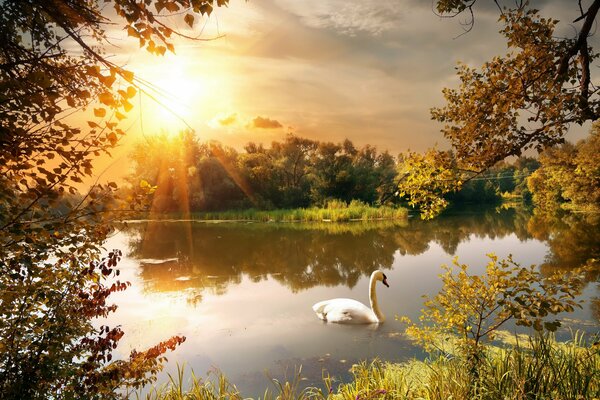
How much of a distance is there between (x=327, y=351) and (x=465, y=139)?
3.63 metres

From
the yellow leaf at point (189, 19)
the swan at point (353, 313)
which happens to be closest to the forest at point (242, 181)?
the swan at point (353, 313)

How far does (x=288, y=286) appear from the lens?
10.1m

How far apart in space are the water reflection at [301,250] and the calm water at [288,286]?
5 cm

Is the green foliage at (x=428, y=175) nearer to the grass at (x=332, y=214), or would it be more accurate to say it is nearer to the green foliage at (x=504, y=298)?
the green foliage at (x=504, y=298)

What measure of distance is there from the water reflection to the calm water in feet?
0.16

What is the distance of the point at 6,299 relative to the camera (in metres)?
2.13

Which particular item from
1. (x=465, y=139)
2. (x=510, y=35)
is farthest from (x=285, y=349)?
(x=510, y=35)

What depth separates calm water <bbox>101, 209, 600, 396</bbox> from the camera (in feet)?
19.0

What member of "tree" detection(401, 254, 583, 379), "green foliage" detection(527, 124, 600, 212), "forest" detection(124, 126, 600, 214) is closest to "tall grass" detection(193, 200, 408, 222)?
"forest" detection(124, 126, 600, 214)

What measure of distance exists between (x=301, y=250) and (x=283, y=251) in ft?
2.30

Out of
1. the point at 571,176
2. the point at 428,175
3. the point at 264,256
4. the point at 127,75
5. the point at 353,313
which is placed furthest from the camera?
the point at 571,176

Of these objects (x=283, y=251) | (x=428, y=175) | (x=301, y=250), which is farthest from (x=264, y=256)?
(x=428, y=175)

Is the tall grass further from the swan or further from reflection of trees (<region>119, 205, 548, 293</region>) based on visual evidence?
the swan

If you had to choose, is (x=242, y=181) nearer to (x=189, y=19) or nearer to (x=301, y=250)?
(x=301, y=250)
